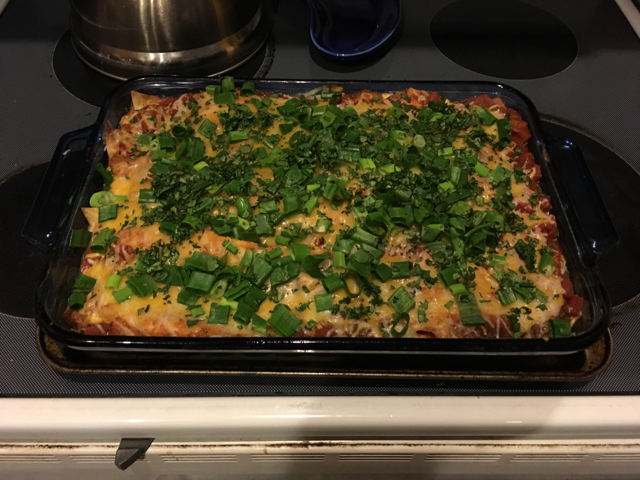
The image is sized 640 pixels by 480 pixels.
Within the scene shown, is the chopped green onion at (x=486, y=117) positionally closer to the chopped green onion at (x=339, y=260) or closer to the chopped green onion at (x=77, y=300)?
the chopped green onion at (x=339, y=260)

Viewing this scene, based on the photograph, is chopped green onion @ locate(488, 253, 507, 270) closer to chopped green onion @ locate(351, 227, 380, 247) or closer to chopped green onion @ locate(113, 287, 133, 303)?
chopped green onion @ locate(351, 227, 380, 247)

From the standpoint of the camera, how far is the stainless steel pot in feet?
5.68

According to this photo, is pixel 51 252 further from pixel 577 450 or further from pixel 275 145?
pixel 577 450

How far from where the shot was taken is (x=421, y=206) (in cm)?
146

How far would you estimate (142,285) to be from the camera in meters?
1.30

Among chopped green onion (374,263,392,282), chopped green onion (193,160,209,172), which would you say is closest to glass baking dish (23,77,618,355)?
chopped green onion (374,263,392,282)

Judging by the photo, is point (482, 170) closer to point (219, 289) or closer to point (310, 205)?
point (310, 205)

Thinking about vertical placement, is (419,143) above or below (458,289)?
above

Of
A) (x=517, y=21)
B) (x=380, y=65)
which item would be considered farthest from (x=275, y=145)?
(x=517, y=21)

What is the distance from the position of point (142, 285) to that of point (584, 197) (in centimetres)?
137

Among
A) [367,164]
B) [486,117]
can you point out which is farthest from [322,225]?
[486,117]

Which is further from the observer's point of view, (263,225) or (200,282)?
(263,225)

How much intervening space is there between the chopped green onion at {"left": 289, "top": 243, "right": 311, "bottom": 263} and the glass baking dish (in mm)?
262

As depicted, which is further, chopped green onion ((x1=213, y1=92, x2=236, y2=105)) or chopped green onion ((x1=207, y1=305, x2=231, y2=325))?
chopped green onion ((x1=213, y1=92, x2=236, y2=105))
